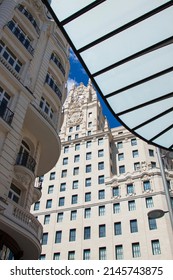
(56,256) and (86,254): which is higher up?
(56,256)

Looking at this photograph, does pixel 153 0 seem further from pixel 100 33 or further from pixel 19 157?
pixel 19 157

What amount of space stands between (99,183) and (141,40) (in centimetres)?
4176

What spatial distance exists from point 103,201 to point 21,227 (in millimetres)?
30582

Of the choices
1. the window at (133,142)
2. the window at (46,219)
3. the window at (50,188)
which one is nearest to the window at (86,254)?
the window at (46,219)

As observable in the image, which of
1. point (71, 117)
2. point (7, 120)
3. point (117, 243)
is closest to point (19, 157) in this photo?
point (7, 120)

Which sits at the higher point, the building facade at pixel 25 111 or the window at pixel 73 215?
the window at pixel 73 215

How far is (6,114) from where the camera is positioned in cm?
1497

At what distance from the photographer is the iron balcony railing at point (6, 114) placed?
14.6m

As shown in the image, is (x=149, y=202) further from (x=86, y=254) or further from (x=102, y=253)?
(x=86, y=254)

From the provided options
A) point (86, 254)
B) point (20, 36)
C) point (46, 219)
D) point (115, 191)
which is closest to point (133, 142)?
point (115, 191)

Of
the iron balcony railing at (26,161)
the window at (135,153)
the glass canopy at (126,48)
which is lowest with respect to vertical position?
the glass canopy at (126,48)

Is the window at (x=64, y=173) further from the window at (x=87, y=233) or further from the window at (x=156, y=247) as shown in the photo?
the window at (x=156, y=247)

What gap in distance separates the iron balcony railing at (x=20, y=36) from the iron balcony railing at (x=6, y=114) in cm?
649

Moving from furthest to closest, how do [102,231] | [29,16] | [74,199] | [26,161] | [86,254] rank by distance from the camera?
[74,199], [102,231], [86,254], [29,16], [26,161]
